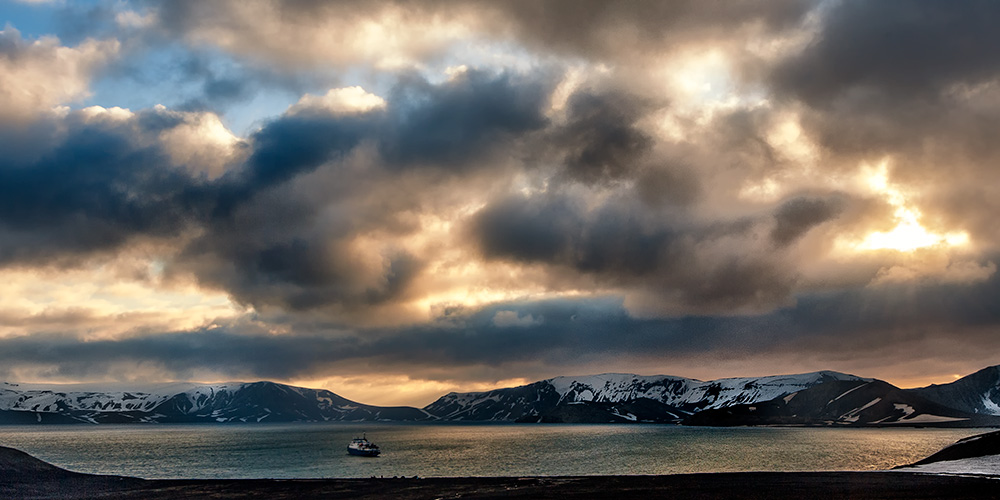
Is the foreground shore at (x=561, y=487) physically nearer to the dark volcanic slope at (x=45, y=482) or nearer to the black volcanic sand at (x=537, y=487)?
the black volcanic sand at (x=537, y=487)

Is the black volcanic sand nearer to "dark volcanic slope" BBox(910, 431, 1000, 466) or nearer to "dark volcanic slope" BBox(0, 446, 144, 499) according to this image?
"dark volcanic slope" BBox(0, 446, 144, 499)

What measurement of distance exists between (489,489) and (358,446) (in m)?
101

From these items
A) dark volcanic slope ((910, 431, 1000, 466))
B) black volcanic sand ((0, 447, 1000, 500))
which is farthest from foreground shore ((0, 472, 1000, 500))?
dark volcanic slope ((910, 431, 1000, 466))

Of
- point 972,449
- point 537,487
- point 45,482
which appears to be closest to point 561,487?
point 537,487

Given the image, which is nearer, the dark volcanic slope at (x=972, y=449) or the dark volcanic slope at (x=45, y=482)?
the dark volcanic slope at (x=45, y=482)

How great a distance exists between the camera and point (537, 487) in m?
81.1

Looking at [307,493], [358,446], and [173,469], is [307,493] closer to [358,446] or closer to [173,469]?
[173,469]

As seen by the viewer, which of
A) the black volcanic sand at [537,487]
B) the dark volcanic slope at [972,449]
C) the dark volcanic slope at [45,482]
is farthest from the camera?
the dark volcanic slope at [972,449]

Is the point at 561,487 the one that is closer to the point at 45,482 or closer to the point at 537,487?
the point at 537,487

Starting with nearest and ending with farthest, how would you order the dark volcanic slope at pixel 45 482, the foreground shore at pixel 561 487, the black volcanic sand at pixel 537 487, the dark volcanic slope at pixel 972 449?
the foreground shore at pixel 561 487, the black volcanic sand at pixel 537 487, the dark volcanic slope at pixel 45 482, the dark volcanic slope at pixel 972 449

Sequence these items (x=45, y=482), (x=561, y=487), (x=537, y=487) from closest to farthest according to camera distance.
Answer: (x=561, y=487) < (x=537, y=487) < (x=45, y=482)

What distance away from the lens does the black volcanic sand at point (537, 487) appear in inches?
2817

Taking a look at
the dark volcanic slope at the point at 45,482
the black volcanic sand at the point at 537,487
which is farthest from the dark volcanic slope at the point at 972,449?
→ the dark volcanic slope at the point at 45,482

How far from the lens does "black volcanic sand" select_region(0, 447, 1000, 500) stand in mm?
71562
